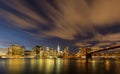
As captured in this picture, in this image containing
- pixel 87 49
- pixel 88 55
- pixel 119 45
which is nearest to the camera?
pixel 119 45

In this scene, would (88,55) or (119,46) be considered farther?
(88,55)

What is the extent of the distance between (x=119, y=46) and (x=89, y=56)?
63920 mm

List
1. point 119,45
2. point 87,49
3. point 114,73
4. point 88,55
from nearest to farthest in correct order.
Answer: point 114,73, point 119,45, point 88,55, point 87,49

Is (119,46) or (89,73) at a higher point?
(119,46)

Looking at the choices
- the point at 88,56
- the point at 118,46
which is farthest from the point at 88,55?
the point at 118,46

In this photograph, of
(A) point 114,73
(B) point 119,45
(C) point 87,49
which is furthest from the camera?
(C) point 87,49

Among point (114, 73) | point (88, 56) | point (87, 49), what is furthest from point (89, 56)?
point (114, 73)

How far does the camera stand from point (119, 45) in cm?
8862

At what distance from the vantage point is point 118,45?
89812mm

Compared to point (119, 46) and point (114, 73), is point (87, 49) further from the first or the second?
point (114, 73)

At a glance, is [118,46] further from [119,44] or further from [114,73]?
[114,73]

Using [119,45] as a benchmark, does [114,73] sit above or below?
below

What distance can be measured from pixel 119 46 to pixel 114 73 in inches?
1874

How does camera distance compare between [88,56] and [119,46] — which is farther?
[88,56]
